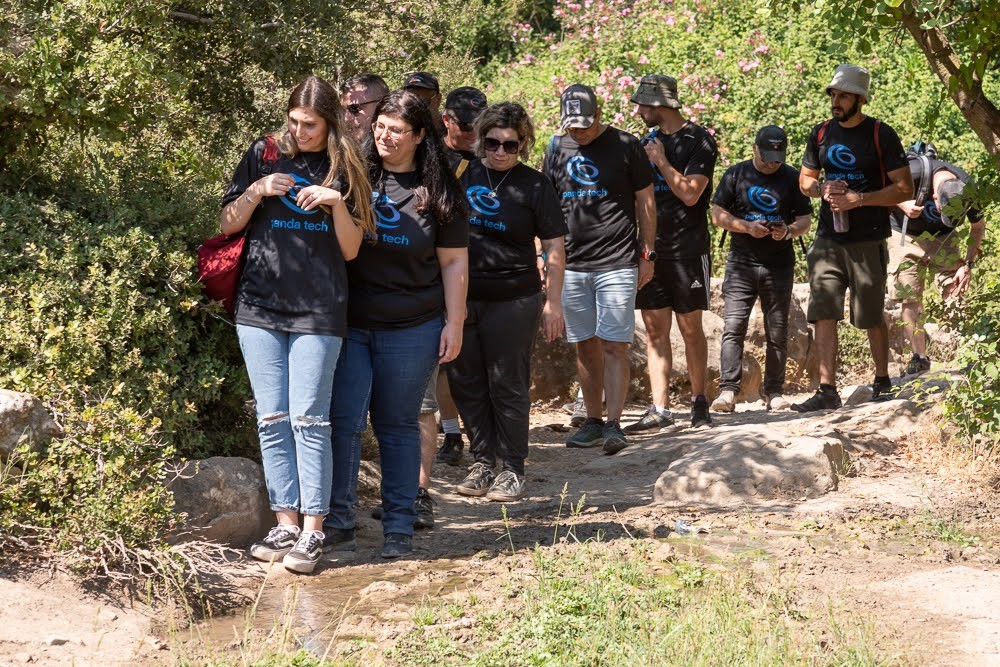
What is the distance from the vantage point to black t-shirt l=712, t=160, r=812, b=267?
8320mm

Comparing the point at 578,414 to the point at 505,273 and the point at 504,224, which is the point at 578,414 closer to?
the point at 505,273

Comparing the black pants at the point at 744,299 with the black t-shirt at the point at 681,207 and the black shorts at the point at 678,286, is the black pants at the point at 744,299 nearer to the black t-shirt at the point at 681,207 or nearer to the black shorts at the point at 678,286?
the black shorts at the point at 678,286

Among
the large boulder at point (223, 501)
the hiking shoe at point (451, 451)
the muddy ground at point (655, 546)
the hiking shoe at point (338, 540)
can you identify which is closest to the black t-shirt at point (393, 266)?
the large boulder at point (223, 501)

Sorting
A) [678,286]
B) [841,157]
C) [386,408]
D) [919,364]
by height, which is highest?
[841,157]

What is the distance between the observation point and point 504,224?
6.17 metres

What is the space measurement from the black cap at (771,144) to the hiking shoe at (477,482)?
3105 millimetres

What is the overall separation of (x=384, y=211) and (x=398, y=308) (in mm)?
400

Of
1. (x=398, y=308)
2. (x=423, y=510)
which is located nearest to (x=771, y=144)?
(x=423, y=510)

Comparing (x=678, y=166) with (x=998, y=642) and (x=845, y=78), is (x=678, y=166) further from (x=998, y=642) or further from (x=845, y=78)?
(x=998, y=642)

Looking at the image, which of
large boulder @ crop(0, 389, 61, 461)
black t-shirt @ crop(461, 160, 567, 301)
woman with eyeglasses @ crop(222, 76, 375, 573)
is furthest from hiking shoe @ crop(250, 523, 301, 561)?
black t-shirt @ crop(461, 160, 567, 301)

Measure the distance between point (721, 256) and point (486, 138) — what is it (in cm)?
575

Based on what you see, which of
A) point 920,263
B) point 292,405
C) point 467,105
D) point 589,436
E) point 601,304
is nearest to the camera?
point 292,405

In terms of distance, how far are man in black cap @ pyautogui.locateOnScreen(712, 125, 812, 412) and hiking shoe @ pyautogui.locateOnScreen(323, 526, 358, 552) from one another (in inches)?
151

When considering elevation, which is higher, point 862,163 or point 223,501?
point 862,163
